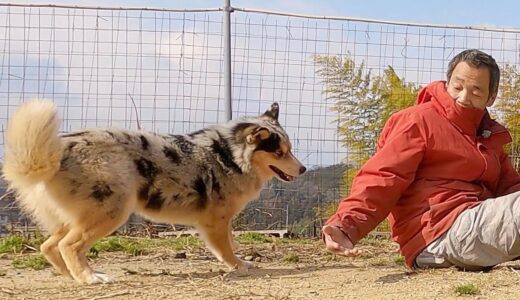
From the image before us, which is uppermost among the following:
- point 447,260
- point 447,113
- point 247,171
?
point 447,113

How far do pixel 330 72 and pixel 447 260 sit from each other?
3.34 meters

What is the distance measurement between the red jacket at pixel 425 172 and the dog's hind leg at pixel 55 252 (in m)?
1.71

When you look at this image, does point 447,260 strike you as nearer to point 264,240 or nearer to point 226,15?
point 264,240

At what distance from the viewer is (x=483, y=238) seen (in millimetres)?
3771

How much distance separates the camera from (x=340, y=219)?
368cm

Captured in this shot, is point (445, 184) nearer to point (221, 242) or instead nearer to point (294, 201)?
point (221, 242)

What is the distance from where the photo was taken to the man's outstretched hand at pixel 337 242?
346cm

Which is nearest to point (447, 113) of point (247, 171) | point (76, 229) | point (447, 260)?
point (447, 260)

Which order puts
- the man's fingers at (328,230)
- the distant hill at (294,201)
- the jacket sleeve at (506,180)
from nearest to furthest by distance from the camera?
the man's fingers at (328,230) < the jacket sleeve at (506,180) < the distant hill at (294,201)

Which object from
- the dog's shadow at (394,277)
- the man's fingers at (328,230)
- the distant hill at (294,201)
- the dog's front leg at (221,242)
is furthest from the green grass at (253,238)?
the man's fingers at (328,230)

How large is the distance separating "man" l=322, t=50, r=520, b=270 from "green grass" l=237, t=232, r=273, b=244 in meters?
2.21

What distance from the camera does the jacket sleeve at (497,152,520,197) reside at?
4.25m

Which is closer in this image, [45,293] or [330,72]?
[45,293]

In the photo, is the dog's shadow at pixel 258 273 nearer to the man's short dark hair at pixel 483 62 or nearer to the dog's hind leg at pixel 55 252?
the dog's hind leg at pixel 55 252
